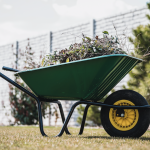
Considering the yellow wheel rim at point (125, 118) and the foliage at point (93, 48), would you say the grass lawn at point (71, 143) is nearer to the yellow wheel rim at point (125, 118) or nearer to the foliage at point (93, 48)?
the yellow wheel rim at point (125, 118)

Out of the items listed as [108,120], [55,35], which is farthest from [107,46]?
[55,35]

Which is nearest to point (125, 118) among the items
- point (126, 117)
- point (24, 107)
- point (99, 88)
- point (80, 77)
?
point (126, 117)

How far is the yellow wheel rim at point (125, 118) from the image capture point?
2.06 metres

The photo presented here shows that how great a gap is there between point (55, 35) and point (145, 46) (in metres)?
2.75

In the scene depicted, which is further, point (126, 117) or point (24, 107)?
point (24, 107)

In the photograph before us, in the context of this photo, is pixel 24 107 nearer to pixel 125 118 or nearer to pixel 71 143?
pixel 125 118

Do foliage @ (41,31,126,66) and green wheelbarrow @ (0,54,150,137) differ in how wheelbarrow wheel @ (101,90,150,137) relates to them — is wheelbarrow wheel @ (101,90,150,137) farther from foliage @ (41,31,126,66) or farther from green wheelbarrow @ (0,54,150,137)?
foliage @ (41,31,126,66)

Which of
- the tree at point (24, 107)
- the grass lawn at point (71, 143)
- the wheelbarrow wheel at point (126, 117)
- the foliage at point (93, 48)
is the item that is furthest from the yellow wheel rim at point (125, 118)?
the tree at point (24, 107)

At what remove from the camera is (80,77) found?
2.00 metres

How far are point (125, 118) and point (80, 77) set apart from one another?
54 centimetres

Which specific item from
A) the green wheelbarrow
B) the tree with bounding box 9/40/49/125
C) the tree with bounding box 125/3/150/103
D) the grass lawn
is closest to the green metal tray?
the green wheelbarrow

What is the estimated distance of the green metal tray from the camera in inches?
74.9

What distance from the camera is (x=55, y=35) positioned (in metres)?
5.96

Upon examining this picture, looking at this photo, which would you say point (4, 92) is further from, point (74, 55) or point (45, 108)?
point (74, 55)
